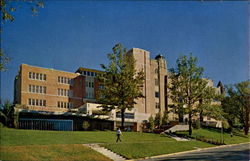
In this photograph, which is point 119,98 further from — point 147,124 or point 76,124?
point 147,124

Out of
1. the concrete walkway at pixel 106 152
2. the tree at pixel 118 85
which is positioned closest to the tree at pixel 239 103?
the tree at pixel 118 85

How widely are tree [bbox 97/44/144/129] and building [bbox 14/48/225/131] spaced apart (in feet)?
13.6

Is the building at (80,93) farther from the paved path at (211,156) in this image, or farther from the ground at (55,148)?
the paved path at (211,156)

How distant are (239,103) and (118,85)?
111ft

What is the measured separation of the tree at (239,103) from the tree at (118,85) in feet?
93.0

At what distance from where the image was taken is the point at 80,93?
5669 centimetres

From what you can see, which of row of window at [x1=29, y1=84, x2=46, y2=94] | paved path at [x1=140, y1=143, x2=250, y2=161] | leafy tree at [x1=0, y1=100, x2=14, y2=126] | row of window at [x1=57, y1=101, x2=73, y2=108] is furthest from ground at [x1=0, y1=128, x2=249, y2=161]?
row of window at [x1=57, y1=101, x2=73, y2=108]

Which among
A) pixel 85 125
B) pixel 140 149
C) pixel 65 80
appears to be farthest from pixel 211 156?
pixel 65 80

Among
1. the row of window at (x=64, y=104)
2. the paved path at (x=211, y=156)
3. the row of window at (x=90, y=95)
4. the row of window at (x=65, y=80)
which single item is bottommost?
the paved path at (x=211, y=156)

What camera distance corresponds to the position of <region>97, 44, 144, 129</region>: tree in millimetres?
39812

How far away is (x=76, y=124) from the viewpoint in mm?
38594

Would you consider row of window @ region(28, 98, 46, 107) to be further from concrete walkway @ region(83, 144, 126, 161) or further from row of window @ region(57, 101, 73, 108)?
concrete walkway @ region(83, 144, 126, 161)

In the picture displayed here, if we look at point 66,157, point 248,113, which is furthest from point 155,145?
point 248,113

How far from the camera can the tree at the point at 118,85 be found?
131 feet
